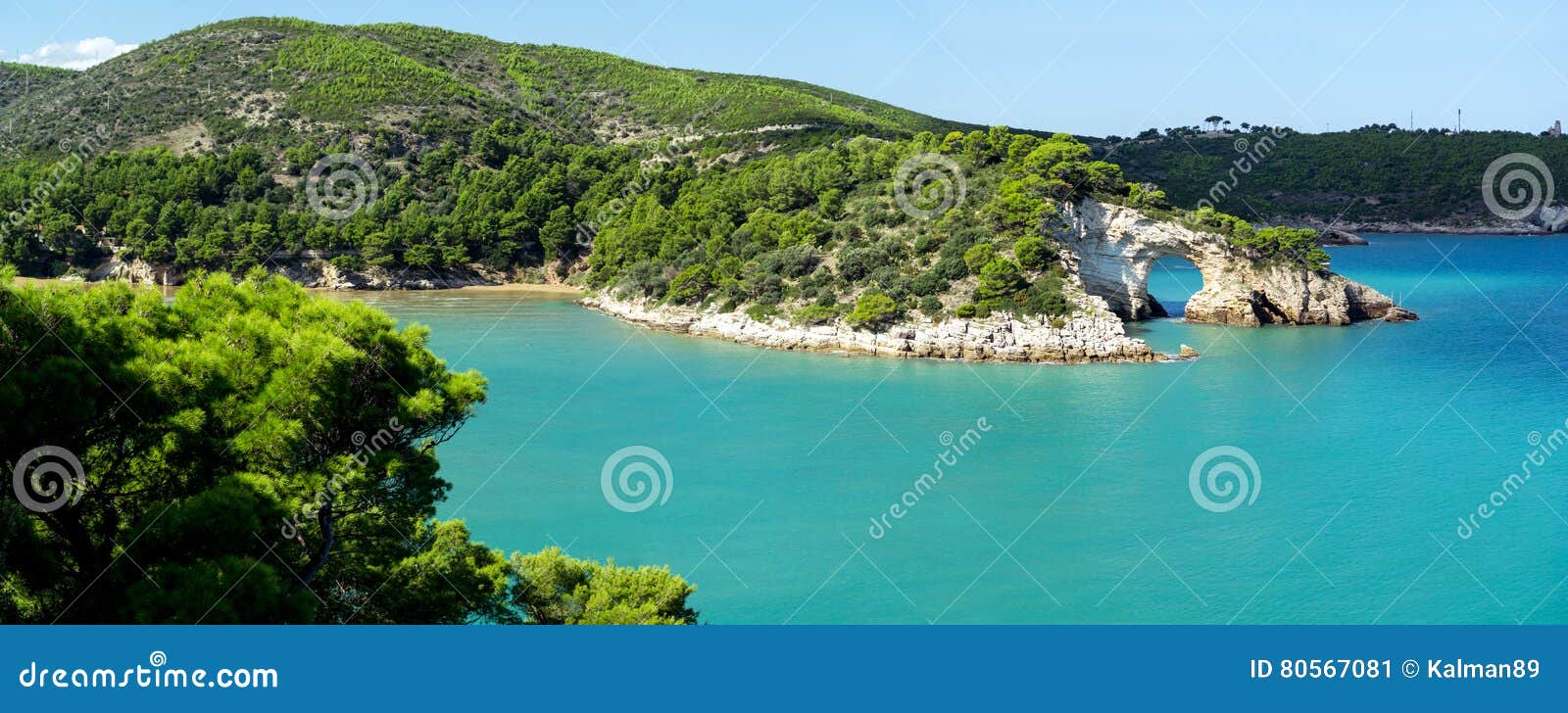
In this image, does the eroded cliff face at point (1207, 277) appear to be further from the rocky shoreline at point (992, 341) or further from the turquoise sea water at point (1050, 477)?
the rocky shoreline at point (992, 341)

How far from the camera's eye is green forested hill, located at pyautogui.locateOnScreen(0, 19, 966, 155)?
63781mm

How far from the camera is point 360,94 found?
66.8 meters

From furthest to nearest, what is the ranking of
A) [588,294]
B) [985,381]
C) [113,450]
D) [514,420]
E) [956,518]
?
[588,294], [985,381], [514,420], [956,518], [113,450]

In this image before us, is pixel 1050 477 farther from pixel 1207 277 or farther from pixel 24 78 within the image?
pixel 24 78

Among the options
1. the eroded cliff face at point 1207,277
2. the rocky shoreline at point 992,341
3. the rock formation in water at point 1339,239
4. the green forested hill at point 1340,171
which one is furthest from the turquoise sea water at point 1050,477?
the green forested hill at point 1340,171

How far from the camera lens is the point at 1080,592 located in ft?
48.7

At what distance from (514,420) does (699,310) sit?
49.9 ft

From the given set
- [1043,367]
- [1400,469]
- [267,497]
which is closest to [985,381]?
[1043,367]

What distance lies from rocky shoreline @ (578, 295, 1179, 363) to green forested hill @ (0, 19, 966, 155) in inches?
1423

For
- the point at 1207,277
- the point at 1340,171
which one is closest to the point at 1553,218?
the point at 1340,171

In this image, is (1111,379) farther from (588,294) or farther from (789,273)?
(588,294)

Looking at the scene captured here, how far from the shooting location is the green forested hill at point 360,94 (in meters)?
63.8

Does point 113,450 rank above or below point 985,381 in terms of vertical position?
below

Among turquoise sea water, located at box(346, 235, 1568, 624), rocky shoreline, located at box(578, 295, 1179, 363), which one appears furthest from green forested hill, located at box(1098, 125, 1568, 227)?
turquoise sea water, located at box(346, 235, 1568, 624)
